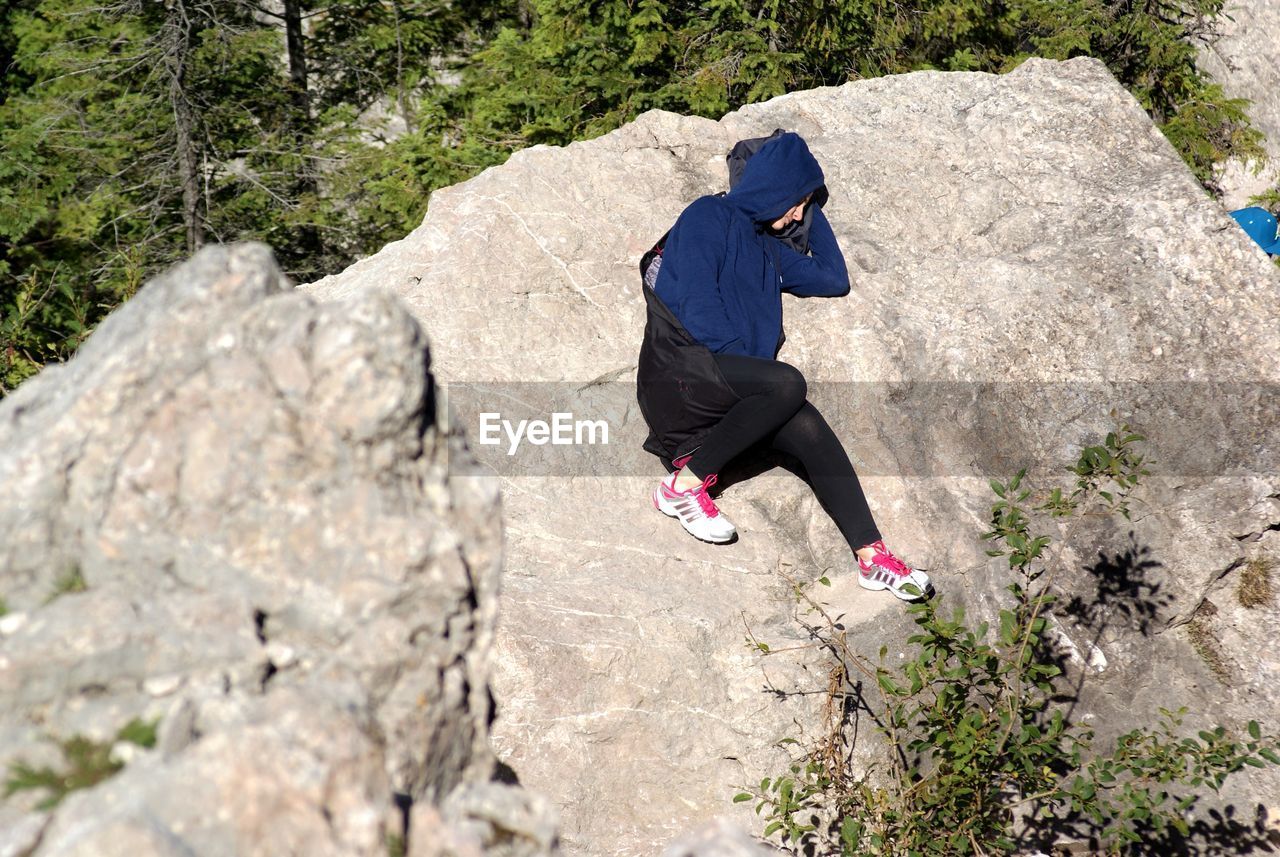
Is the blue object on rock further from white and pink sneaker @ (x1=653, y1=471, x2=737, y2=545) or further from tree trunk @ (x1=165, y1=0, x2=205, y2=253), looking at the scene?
tree trunk @ (x1=165, y1=0, x2=205, y2=253)

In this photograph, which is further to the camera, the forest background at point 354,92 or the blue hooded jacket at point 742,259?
the forest background at point 354,92

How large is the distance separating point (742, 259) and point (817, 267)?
52 cm

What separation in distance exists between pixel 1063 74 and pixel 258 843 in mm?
6105

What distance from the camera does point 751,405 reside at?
15.5ft

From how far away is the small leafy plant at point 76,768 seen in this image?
206cm

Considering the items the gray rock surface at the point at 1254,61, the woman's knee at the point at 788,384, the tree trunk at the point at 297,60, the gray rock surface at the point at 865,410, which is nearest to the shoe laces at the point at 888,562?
the gray rock surface at the point at 865,410

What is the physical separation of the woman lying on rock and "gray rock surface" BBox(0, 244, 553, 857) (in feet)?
8.19

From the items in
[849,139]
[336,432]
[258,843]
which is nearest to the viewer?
[258,843]

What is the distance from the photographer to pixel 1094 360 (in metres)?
5.46

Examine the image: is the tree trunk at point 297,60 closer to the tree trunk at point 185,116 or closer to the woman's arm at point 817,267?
the tree trunk at point 185,116

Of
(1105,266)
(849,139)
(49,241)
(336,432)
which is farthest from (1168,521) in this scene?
(49,241)

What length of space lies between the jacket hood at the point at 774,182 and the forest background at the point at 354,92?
12.2ft

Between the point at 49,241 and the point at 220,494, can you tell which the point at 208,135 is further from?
the point at 220,494

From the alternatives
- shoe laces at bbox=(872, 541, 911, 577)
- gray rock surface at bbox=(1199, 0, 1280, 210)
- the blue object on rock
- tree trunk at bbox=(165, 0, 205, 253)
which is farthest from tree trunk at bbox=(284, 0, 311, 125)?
gray rock surface at bbox=(1199, 0, 1280, 210)
